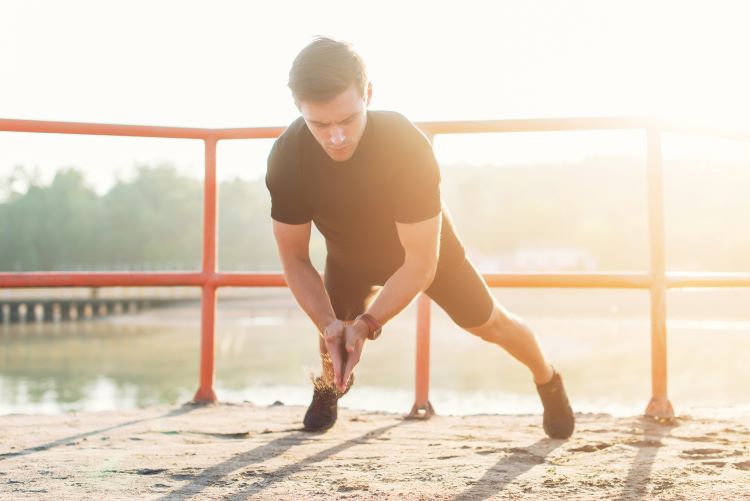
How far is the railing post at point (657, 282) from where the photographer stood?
3483 millimetres

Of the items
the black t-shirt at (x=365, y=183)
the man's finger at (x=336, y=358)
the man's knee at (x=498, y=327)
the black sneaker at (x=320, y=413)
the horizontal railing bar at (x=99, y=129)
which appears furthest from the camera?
the horizontal railing bar at (x=99, y=129)

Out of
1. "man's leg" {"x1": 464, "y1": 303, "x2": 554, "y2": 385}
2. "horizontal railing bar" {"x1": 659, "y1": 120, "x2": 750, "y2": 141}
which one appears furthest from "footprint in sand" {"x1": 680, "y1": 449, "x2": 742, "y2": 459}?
"horizontal railing bar" {"x1": 659, "y1": 120, "x2": 750, "y2": 141}

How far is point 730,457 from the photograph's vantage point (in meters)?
2.62

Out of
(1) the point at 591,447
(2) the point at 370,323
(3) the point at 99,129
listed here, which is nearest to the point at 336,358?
(2) the point at 370,323

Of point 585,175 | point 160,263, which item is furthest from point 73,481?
point 585,175

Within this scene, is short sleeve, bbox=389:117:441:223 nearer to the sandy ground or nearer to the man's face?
the man's face

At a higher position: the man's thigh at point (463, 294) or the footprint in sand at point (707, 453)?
the man's thigh at point (463, 294)

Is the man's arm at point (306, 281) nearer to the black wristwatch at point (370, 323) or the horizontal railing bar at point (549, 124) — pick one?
the black wristwatch at point (370, 323)

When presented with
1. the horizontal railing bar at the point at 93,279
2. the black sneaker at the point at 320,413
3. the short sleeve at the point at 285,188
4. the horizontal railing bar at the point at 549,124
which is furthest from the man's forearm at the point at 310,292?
the horizontal railing bar at the point at 549,124

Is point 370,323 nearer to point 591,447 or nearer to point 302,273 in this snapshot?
point 302,273

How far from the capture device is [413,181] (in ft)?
7.45

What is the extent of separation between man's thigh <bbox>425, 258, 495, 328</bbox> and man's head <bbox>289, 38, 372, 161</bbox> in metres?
0.61

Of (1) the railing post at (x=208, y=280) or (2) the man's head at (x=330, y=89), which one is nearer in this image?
(2) the man's head at (x=330, y=89)

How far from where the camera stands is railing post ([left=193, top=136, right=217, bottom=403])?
12.1 feet
